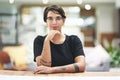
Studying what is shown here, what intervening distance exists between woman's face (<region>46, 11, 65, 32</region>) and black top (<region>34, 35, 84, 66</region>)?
0.35 feet

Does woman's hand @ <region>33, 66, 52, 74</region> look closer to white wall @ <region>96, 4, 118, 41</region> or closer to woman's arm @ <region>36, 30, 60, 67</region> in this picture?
woman's arm @ <region>36, 30, 60, 67</region>

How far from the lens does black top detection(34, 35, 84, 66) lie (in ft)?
6.48

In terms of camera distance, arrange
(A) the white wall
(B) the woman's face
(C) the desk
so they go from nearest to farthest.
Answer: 1. (C) the desk
2. (B) the woman's face
3. (A) the white wall

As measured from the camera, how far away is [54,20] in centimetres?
195

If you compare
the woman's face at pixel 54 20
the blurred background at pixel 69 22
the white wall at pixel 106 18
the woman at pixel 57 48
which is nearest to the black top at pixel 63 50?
the woman at pixel 57 48

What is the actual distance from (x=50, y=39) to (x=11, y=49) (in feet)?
14.7

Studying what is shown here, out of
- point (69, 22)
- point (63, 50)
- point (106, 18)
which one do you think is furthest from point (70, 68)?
point (106, 18)

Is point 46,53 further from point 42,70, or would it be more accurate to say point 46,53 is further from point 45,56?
point 42,70

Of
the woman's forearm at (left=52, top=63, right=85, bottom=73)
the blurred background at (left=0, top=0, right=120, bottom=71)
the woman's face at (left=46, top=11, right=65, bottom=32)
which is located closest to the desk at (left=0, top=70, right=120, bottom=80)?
the woman's forearm at (left=52, top=63, right=85, bottom=73)

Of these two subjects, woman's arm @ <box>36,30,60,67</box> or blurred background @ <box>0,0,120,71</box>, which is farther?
blurred background @ <box>0,0,120,71</box>

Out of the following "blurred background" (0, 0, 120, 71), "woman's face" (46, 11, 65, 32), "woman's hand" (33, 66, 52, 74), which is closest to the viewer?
"woman's hand" (33, 66, 52, 74)

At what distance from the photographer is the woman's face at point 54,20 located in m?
1.95

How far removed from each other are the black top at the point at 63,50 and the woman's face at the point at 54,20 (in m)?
0.11

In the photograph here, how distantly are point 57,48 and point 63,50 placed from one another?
0.14ft
